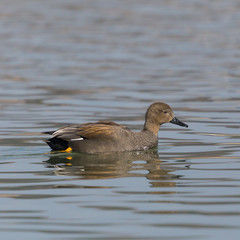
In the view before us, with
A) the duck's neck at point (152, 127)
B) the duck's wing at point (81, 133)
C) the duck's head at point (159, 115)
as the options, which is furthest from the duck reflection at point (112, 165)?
the duck's head at point (159, 115)

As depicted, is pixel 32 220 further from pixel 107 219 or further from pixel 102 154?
pixel 102 154

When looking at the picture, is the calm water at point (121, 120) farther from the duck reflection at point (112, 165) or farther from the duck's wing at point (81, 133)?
the duck's wing at point (81, 133)

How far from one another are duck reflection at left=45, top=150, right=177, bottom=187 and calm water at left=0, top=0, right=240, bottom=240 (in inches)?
0.6

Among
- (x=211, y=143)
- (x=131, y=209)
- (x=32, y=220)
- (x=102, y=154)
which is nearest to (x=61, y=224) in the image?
(x=32, y=220)

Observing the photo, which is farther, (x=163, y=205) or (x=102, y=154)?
(x=102, y=154)

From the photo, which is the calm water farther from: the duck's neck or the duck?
the duck's neck

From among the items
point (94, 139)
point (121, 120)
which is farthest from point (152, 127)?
point (121, 120)

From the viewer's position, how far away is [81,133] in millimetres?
12383

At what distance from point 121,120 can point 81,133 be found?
330 centimetres

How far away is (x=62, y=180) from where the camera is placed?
1024 cm

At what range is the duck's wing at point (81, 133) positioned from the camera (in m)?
12.2

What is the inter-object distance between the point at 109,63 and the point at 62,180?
1432 cm

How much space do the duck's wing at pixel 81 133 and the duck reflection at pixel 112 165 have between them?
190mm

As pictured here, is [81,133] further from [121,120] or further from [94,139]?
[121,120]
